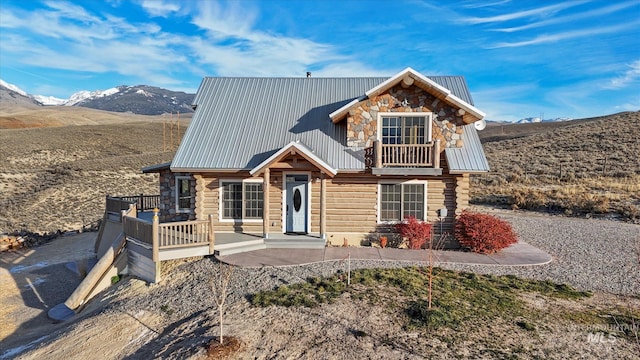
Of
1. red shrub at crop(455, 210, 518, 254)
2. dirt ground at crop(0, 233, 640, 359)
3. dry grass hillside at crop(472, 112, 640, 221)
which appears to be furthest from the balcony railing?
dry grass hillside at crop(472, 112, 640, 221)

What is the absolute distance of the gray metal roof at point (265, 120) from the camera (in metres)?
14.2

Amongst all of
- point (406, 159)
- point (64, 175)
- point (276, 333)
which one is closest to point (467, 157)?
point (406, 159)

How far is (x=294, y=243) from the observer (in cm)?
1345

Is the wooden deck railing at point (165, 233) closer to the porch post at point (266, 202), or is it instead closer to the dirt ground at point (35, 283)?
the porch post at point (266, 202)

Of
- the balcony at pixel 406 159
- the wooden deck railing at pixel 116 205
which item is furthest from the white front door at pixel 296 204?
the wooden deck railing at pixel 116 205

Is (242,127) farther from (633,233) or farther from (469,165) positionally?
(633,233)

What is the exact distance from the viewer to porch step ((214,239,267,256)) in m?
12.3

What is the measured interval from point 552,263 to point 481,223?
2.38 meters

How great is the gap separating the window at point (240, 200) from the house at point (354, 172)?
4 centimetres

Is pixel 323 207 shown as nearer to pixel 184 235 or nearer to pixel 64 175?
pixel 184 235

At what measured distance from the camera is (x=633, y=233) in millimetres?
16750

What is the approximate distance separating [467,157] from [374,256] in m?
5.02

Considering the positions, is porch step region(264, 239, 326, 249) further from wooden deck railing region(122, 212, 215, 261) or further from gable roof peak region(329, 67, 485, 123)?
gable roof peak region(329, 67, 485, 123)

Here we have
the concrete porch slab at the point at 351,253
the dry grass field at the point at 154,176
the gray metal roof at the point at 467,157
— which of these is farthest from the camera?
the dry grass field at the point at 154,176
